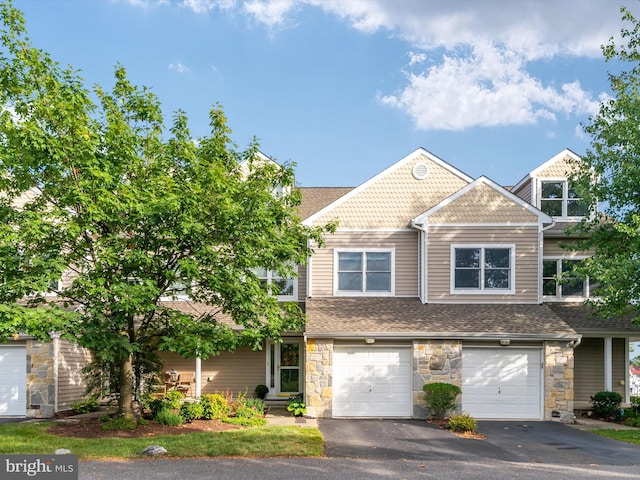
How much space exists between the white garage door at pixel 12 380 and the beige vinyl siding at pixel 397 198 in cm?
992

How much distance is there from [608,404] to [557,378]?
2.47 m

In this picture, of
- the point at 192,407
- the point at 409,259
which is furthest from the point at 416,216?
the point at 192,407

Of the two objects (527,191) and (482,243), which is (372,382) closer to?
(482,243)

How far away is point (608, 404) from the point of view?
16.8m

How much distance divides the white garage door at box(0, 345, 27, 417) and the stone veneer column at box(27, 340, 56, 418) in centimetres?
49

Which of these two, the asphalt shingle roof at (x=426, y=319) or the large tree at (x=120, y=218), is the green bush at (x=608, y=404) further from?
the large tree at (x=120, y=218)

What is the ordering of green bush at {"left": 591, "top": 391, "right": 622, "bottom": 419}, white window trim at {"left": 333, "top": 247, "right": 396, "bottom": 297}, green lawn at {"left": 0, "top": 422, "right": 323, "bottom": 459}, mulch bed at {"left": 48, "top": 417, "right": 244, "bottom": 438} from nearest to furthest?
green lawn at {"left": 0, "top": 422, "right": 323, "bottom": 459}, mulch bed at {"left": 48, "top": 417, "right": 244, "bottom": 438}, green bush at {"left": 591, "top": 391, "right": 622, "bottom": 419}, white window trim at {"left": 333, "top": 247, "right": 396, "bottom": 297}

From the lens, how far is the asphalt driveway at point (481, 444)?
10.8 metres

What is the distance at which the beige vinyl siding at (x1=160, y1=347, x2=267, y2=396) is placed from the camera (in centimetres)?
1833

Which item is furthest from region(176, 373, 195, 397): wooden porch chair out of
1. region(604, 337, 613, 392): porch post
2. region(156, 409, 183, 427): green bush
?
region(604, 337, 613, 392): porch post

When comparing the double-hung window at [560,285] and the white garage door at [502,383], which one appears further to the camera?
the double-hung window at [560,285]

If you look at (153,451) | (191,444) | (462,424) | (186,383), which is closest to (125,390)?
(191,444)

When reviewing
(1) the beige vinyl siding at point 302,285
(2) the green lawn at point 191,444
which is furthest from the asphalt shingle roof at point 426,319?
(2) the green lawn at point 191,444

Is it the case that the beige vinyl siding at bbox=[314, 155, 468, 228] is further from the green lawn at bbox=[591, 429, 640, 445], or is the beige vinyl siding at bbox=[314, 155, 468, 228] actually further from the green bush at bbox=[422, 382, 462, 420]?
the green lawn at bbox=[591, 429, 640, 445]
